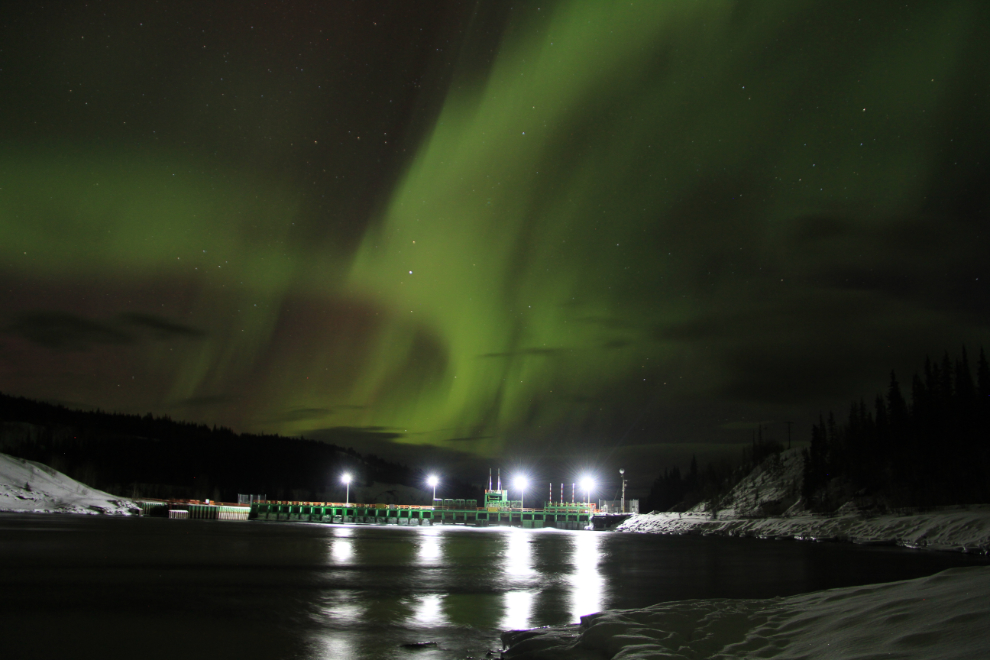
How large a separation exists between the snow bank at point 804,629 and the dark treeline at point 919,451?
93.8 meters

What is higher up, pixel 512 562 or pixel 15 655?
pixel 15 655

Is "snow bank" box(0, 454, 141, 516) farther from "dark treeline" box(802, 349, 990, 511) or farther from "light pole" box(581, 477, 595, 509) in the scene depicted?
"dark treeline" box(802, 349, 990, 511)

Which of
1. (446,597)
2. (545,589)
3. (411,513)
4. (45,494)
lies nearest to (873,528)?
(545,589)

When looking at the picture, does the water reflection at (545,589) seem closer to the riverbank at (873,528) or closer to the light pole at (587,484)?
the riverbank at (873,528)

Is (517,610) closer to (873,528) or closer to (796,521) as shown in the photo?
(873,528)

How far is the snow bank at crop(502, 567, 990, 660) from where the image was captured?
10.1 meters

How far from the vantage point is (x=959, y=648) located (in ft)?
29.6

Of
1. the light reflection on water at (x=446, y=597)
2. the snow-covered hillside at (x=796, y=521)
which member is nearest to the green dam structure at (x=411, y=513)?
the snow-covered hillside at (x=796, y=521)

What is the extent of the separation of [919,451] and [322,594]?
107 metres

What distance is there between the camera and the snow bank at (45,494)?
160375 millimetres

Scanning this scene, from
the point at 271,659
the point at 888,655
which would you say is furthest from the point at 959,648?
the point at 271,659

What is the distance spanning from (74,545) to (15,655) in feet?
149

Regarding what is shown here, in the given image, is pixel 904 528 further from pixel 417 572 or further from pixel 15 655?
pixel 15 655

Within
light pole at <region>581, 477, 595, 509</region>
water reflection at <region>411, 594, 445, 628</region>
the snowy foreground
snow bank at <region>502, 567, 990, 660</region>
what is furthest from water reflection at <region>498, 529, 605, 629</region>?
light pole at <region>581, 477, 595, 509</region>
